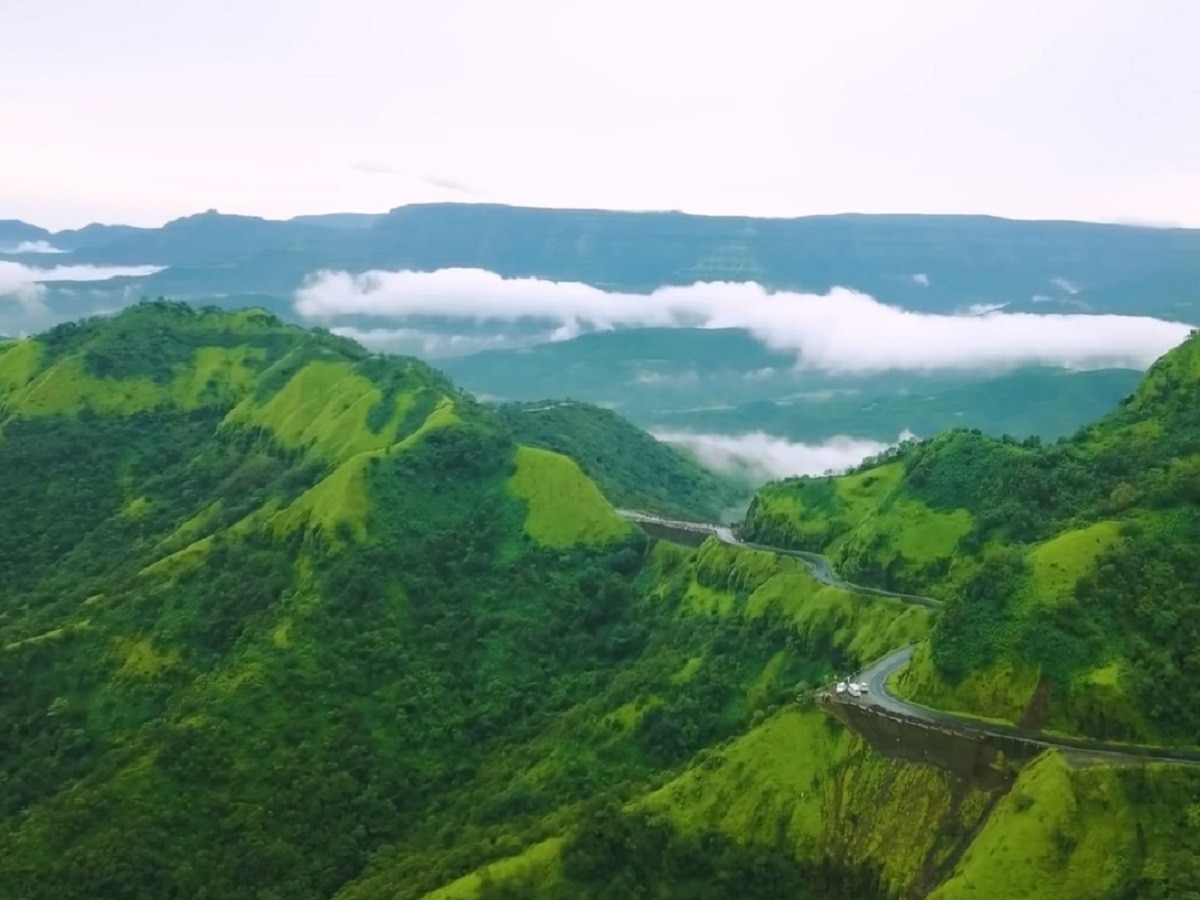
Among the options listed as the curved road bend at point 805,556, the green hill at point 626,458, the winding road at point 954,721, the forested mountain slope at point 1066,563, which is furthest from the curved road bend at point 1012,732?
A: the green hill at point 626,458

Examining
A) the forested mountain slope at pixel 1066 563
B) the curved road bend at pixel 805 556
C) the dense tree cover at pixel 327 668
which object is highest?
the forested mountain slope at pixel 1066 563

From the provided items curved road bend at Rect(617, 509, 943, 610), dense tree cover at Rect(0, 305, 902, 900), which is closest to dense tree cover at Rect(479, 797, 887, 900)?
dense tree cover at Rect(0, 305, 902, 900)

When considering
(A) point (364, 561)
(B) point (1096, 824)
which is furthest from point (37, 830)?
(B) point (1096, 824)

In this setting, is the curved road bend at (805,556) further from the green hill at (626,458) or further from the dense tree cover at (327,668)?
the green hill at (626,458)

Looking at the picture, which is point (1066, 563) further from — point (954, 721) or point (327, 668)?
point (327, 668)

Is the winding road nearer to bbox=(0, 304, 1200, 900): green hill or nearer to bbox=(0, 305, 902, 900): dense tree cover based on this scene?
bbox=(0, 304, 1200, 900): green hill

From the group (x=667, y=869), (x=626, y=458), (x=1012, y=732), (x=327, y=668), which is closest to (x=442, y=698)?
(x=327, y=668)
